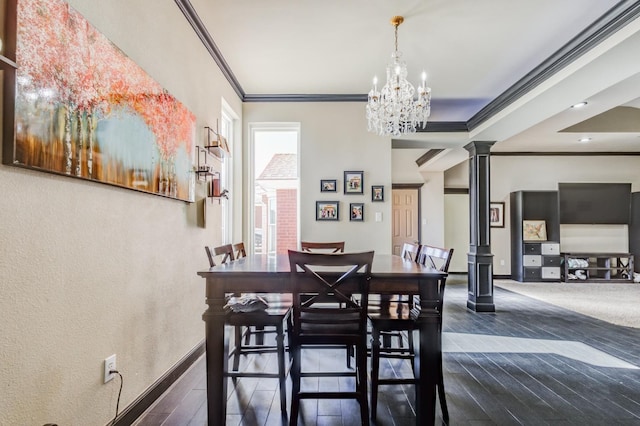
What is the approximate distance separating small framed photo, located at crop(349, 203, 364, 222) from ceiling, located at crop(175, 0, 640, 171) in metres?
1.33

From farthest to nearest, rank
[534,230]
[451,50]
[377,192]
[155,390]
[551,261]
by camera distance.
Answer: [534,230], [551,261], [377,192], [451,50], [155,390]

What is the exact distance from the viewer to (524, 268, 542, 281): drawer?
7.00 metres

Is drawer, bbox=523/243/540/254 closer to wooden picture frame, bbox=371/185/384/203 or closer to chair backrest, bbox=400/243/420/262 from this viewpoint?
wooden picture frame, bbox=371/185/384/203

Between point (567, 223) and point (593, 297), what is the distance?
7.62 ft

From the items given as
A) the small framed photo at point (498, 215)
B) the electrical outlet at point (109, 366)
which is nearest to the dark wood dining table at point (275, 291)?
the electrical outlet at point (109, 366)

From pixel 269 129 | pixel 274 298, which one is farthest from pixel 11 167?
pixel 269 129

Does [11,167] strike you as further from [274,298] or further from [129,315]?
[274,298]

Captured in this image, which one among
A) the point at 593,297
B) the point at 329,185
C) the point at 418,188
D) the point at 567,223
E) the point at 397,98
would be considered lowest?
the point at 593,297

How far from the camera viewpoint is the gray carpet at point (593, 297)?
434 cm

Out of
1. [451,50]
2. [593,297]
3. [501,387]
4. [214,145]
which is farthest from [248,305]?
[593,297]

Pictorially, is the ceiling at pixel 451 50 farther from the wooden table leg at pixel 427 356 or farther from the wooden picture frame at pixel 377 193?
the wooden table leg at pixel 427 356

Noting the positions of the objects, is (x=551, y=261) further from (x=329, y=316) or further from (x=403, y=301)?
(x=329, y=316)

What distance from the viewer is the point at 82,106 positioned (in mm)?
1396

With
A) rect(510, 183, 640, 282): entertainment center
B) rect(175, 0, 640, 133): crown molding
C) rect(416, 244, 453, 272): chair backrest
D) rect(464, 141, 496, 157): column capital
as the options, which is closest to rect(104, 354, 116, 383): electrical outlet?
rect(416, 244, 453, 272): chair backrest
